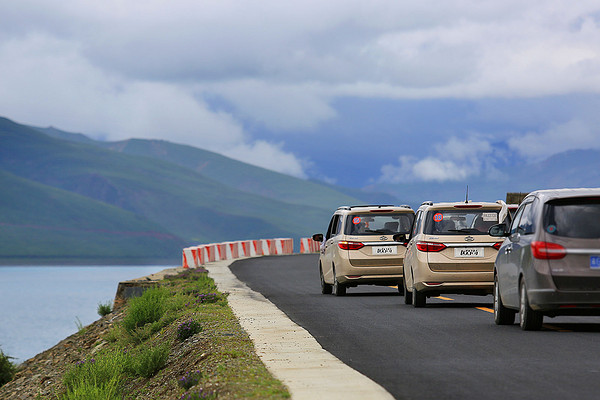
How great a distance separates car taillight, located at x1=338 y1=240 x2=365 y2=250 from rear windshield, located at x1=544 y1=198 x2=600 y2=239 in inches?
367

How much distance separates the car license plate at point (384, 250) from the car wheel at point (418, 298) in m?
3.15

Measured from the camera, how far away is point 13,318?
393 ft

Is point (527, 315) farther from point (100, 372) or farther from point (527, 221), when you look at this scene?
point (100, 372)

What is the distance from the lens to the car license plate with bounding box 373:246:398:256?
22859 mm

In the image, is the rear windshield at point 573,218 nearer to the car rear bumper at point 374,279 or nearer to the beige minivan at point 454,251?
the beige minivan at point 454,251

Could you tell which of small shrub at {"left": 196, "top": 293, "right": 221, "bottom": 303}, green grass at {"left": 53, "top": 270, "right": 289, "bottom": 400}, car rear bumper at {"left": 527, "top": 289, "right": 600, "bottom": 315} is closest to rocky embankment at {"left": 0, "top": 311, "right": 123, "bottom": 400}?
green grass at {"left": 53, "top": 270, "right": 289, "bottom": 400}

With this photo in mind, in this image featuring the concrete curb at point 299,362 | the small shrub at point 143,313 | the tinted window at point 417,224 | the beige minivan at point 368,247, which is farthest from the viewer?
the beige minivan at point 368,247

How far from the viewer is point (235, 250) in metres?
55.6

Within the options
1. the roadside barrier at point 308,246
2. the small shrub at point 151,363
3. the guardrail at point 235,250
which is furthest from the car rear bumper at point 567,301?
the roadside barrier at point 308,246

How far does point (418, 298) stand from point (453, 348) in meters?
6.91

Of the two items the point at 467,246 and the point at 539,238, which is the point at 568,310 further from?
the point at 467,246

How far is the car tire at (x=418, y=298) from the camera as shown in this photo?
19.5 metres

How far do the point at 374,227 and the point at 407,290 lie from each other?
10.1 feet

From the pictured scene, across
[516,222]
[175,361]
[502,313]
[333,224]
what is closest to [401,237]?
[333,224]
